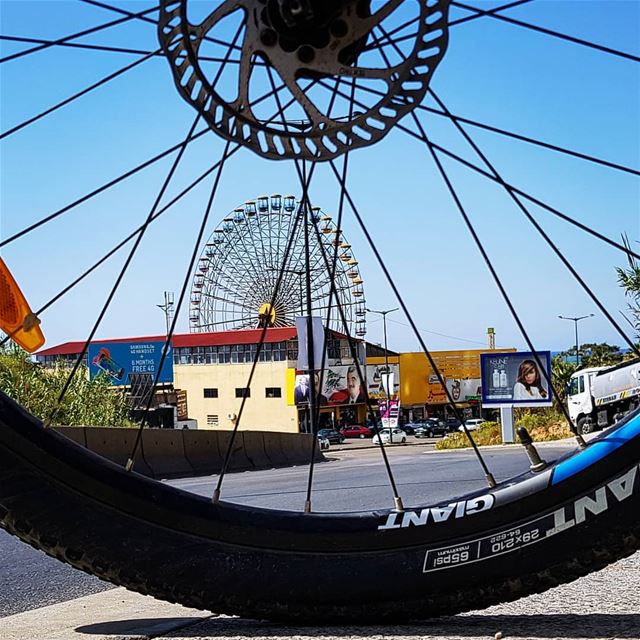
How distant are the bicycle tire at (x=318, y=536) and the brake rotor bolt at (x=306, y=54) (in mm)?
1217

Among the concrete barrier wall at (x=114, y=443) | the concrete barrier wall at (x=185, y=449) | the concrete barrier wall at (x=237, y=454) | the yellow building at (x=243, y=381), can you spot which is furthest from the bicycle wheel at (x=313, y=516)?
the yellow building at (x=243, y=381)

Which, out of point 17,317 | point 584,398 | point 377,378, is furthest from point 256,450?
point 377,378

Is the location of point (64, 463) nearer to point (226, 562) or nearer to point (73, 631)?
point (226, 562)

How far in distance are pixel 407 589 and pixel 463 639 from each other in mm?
239

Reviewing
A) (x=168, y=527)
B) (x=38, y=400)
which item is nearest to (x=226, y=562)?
(x=168, y=527)

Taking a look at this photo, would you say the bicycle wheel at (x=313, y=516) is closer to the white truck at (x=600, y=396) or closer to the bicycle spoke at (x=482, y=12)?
the bicycle spoke at (x=482, y=12)

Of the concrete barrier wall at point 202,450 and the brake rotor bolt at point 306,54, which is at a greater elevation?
the brake rotor bolt at point 306,54

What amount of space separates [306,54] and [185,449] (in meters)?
17.3

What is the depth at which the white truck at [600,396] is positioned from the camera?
32938 millimetres

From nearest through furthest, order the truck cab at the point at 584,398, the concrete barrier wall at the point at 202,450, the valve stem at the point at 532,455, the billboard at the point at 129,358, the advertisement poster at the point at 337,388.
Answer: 1. the valve stem at the point at 532,455
2. the concrete barrier wall at the point at 202,450
3. the truck cab at the point at 584,398
4. the billboard at the point at 129,358
5. the advertisement poster at the point at 337,388

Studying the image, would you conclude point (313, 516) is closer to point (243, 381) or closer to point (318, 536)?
point (318, 536)

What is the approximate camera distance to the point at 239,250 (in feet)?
229

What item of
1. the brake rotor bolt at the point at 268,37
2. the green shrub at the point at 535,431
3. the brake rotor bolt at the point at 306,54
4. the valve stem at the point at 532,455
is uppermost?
the brake rotor bolt at the point at 268,37

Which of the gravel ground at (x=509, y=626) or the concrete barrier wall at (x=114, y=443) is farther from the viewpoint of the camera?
the concrete barrier wall at (x=114, y=443)
